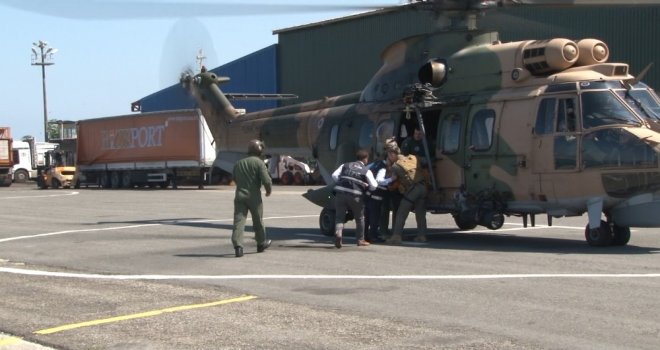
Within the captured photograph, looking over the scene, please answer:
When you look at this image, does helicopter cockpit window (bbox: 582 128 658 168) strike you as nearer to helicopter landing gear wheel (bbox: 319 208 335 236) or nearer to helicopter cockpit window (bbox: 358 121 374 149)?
helicopter cockpit window (bbox: 358 121 374 149)

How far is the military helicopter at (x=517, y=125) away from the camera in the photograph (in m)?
12.6

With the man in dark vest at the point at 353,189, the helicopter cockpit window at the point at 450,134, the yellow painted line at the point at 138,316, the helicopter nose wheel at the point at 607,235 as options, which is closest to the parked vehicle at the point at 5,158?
the man in dark vest at the point at 353,189

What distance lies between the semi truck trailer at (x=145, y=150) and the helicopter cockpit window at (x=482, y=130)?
26.5 m

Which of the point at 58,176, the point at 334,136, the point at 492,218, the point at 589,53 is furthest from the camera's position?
the point at 58,176

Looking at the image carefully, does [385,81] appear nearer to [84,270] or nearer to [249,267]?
[249,267]

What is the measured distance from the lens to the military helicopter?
12633mm

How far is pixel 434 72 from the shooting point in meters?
14.7

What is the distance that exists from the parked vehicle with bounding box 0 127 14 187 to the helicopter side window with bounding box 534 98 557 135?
149 feet

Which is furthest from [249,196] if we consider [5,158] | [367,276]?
[5,158]

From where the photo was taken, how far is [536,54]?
13602mm

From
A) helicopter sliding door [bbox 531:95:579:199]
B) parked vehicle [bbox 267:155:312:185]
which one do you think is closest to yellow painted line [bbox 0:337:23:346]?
helicopter sliding door [bbox 531:95:579:199]

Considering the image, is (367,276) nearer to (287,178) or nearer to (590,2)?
(590,2)

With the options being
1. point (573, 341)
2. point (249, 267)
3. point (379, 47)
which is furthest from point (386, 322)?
point (379, 47)

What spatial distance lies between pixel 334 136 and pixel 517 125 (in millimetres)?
4445
